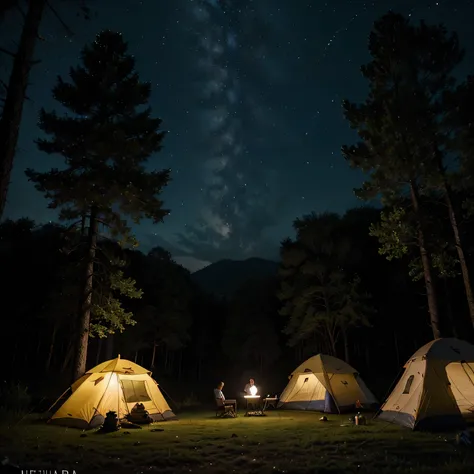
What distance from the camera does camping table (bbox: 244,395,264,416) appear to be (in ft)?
47.4

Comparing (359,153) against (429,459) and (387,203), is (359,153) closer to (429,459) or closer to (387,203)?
(387,203)

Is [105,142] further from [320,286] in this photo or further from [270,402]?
[320,286]

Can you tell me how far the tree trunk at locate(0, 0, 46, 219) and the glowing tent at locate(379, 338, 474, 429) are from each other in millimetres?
10575

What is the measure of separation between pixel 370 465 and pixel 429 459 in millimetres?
1164

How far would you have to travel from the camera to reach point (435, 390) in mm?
10203

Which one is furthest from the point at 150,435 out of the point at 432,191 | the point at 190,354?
the point at 190,354

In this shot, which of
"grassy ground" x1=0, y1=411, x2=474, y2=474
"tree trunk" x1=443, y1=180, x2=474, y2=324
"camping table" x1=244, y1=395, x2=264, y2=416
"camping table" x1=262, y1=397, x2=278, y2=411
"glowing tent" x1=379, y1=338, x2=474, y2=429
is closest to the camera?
"grassy ground" x1=0, y1=411, x2=474, y2=474

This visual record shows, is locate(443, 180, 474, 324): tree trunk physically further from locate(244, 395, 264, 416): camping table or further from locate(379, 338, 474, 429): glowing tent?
locate(244, 395, 264, 416): camping table

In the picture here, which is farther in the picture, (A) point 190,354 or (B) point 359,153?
(A) point 190,354

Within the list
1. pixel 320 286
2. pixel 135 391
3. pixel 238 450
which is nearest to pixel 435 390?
pixel 238 450

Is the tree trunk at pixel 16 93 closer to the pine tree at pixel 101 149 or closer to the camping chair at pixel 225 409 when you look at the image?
the pine tree at pixel 101 149

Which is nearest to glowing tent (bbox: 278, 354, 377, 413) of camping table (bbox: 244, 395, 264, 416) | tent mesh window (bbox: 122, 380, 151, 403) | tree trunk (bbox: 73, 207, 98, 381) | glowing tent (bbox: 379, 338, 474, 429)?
camping table (bbox: 244, 395, 264, 416)

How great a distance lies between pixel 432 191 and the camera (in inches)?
508

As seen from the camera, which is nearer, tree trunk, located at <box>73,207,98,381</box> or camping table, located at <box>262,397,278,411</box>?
tree trunk, located at <box>73,207,98,381</box>
